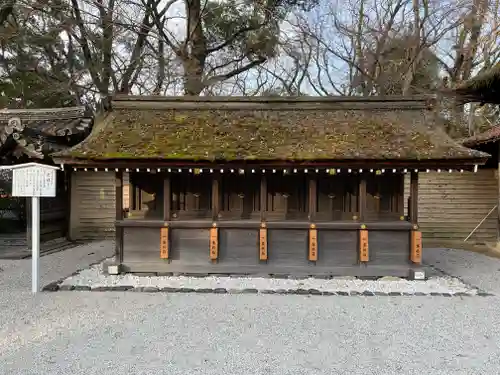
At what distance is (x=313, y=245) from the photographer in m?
7.21

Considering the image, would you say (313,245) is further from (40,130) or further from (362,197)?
(40,130)

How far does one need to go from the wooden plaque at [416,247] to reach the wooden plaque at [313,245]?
184 cm

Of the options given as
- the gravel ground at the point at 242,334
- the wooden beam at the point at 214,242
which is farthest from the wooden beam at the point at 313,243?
the wooden beam at the point at 214,242

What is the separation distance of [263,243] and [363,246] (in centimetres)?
192

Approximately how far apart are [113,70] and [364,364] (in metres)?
15.5

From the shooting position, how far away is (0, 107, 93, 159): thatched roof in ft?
28.5

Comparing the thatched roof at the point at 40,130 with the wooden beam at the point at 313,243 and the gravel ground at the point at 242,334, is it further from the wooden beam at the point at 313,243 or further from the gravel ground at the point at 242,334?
the wooden beam at the point at 313,243

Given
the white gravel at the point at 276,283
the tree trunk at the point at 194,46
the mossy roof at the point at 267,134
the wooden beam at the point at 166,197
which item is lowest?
the white gravel at the point at 276,283

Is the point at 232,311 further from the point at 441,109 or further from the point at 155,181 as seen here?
the point at 441,109

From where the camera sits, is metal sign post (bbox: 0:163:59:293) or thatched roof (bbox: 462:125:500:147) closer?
metal sign post (bbox: 0:163:59:293)

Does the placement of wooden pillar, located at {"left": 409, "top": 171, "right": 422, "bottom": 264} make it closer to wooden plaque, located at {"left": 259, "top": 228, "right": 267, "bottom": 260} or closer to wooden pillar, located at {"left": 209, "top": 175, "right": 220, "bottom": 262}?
wooden plaque, located at {"left": 259, "top": 228, "right": 267, "bottom": 260}

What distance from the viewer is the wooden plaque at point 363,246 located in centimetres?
712

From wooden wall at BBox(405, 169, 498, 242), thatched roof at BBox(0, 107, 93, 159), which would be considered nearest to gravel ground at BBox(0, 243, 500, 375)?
thatched roof at BBox(0, 107, 93, 159)

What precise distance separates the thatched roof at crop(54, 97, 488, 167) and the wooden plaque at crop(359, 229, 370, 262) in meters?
1.52
